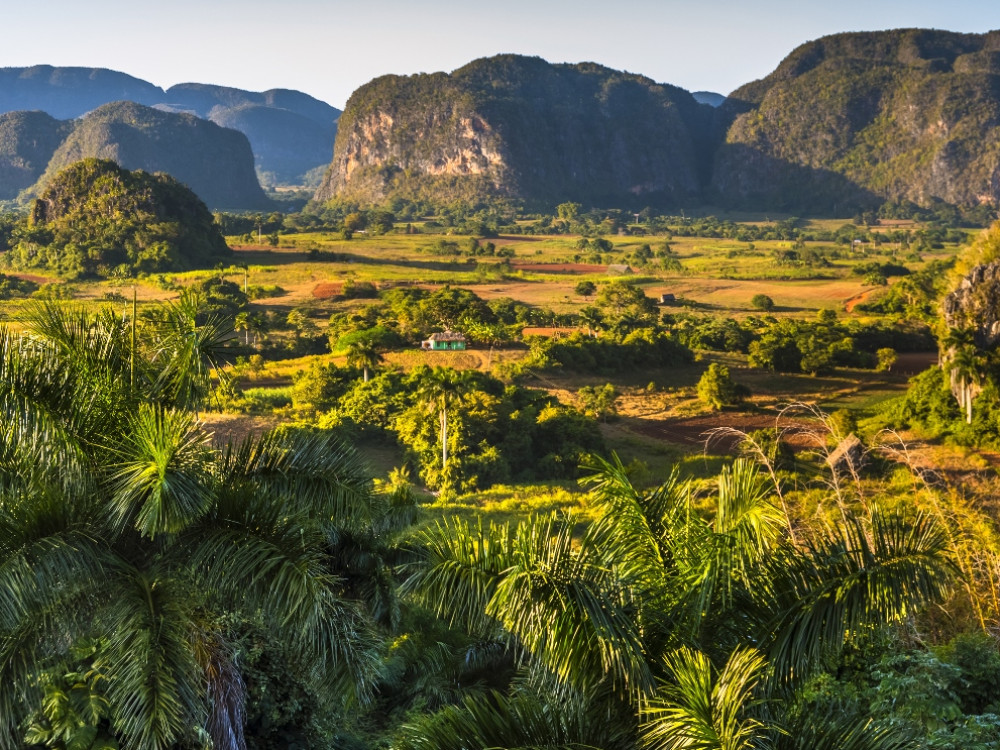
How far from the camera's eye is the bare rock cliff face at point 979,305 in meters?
27.4

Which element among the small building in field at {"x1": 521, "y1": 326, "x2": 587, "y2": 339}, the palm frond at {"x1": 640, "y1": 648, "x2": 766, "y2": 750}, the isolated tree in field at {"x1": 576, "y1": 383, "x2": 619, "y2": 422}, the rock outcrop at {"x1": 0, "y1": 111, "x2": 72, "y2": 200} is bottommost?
the isolated tree in field at {"x1": 576, "y1": 383, "x2": 619, "y2": 422}

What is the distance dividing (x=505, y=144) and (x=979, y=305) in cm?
12218

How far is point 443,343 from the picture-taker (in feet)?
112

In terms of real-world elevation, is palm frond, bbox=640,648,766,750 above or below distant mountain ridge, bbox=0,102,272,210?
below

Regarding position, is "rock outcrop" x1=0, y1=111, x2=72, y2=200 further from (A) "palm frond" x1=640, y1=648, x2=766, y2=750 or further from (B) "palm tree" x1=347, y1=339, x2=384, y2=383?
(A) "palm frond" x1=640, y1=648, x2=766, y2=750

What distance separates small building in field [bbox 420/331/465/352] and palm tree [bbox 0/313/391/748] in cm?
2770

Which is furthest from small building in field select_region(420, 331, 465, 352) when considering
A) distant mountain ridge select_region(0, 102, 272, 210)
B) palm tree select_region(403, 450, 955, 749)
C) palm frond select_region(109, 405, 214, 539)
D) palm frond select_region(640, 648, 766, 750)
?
distant mountain ridge select_region(0, 102, 272, 210)

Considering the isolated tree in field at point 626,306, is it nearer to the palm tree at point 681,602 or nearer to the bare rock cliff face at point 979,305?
the bare rock cliff face at point 979,305

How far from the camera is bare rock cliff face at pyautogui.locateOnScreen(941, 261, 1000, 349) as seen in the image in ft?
90.0

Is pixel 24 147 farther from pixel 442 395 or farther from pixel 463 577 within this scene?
pixel 463 577

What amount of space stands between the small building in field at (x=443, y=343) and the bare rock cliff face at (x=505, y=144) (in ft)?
342

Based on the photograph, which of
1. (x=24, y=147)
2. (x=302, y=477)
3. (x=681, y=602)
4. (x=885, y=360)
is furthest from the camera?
(x=24, y=147)

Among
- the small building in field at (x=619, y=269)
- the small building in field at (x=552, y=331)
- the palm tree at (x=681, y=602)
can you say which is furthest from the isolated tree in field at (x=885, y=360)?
the palm tree at (x=681, y=602)

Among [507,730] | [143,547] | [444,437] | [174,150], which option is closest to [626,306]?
[444,437]
